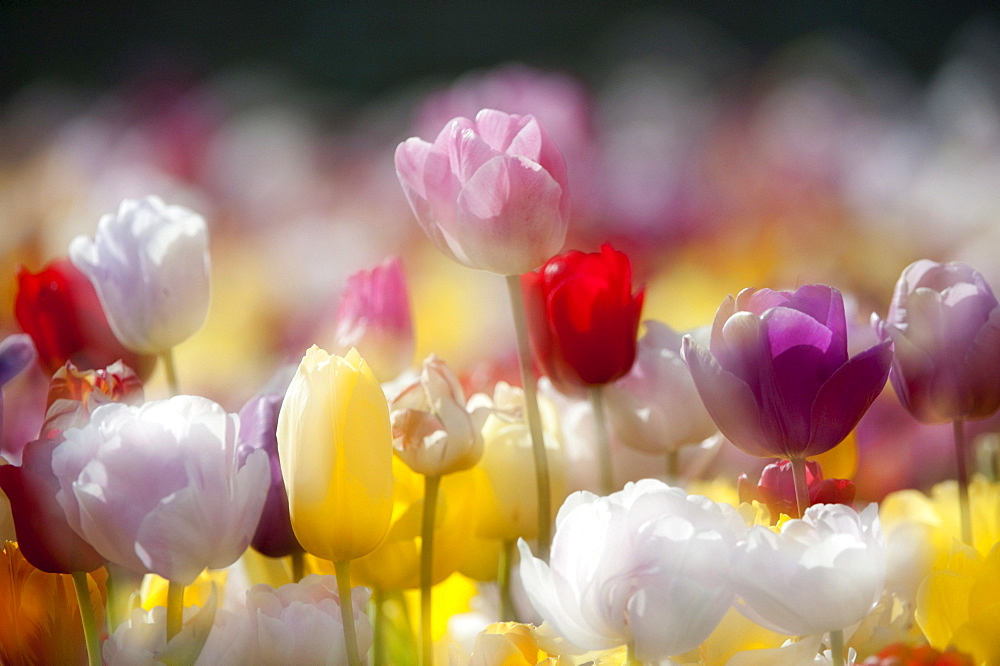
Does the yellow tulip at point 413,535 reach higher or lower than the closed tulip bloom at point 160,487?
lower

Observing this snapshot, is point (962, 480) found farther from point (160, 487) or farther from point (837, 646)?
point (160, 487)

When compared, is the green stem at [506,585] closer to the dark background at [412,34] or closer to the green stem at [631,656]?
the green stem at [631,656]

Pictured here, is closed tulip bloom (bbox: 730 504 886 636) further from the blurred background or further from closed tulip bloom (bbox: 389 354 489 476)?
the blurred background

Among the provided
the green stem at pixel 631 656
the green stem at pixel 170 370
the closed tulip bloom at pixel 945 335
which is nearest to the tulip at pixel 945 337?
the closed tulip bloom at pixel 945 335

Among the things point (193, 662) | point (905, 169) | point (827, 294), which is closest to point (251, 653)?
point (193, 662)

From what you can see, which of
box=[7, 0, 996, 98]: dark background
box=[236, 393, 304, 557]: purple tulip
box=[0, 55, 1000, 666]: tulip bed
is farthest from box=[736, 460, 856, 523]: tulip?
box=[7, 0, 996, 98]: dark background
